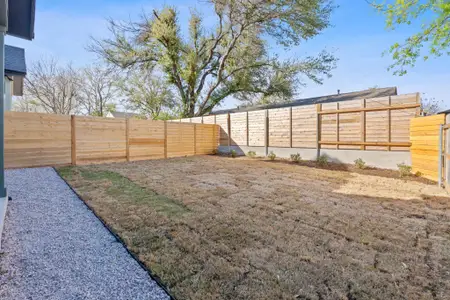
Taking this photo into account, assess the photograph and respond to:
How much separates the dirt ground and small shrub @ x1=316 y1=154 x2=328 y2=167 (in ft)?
10.1

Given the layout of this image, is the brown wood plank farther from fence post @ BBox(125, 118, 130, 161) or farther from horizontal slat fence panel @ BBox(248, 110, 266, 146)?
fence post @ BBox(125, 118, 130, 161)

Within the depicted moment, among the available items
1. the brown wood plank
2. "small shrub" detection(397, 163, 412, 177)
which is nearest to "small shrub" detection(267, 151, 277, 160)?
the brown wood plank

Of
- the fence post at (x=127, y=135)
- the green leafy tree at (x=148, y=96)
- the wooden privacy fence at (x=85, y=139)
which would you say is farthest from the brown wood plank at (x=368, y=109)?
the green leafy tree at (x=148, y=96)

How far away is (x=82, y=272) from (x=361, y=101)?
323 inches

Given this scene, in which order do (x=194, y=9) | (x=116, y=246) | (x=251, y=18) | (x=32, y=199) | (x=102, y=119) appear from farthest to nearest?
(x=194, y=9) < (x=251, y=18) < (x=102, y=119) < (x=32, y=199) < (x=116, y=246)

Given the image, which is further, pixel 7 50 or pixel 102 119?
pixel 7 50

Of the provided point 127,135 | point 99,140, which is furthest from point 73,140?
point 127,135

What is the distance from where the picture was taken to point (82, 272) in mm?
1812

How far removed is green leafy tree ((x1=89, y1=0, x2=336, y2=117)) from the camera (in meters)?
12.1

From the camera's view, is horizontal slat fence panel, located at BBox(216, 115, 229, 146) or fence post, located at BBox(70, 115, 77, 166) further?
horizontal slat fence panel, located at BBox(216, 115, 229, 146)

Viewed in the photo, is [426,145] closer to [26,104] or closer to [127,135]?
[127,135]

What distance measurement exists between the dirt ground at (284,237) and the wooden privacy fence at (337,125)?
2.48m

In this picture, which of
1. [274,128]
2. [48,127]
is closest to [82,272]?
[48,127]

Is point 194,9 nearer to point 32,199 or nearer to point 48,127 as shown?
point 48,127
